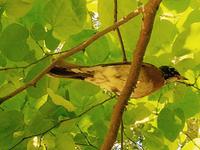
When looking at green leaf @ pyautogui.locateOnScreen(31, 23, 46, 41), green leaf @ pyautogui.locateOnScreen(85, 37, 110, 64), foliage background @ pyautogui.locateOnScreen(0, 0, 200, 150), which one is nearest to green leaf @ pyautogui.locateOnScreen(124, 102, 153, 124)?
foliage background @ pyautogui.locateOnScreen(0, 0, 200, 150)

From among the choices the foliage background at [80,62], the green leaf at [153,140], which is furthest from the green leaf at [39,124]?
the green leaf at [153,140]

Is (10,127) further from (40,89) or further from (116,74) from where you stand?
(116,74)

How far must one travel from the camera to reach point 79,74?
0.73 m

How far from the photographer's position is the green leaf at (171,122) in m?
0.88

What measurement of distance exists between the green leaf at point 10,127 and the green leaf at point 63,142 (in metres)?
0.07

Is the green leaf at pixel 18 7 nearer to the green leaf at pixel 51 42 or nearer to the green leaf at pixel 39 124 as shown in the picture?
the green leaf at pixel 51 42

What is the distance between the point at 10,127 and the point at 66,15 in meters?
0.23

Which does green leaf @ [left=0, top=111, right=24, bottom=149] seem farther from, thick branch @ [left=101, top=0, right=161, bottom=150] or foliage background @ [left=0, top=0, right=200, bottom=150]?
thick branch @ [left=101, top=0, right=161, bottom=150]

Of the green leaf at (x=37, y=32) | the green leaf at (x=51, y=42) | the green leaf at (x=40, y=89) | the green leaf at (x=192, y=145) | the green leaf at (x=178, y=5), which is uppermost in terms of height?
the green leaf at (x=178, y=5)

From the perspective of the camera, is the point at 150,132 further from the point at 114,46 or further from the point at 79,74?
the point at 79,74

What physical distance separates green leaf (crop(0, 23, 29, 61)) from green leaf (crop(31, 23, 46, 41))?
0.05 feet

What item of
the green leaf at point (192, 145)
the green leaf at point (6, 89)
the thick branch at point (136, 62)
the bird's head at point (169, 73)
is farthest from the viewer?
the green leaf at point (192, 145)

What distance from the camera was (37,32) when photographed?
853mm

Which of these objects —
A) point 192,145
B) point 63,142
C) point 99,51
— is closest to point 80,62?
point 99,51
